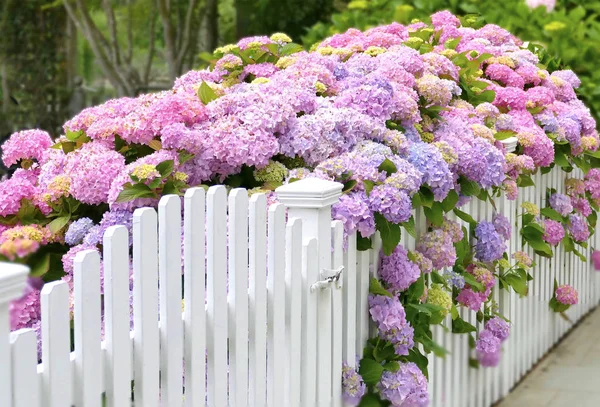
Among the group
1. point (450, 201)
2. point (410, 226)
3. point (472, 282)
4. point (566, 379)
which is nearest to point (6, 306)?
point (410, 226)

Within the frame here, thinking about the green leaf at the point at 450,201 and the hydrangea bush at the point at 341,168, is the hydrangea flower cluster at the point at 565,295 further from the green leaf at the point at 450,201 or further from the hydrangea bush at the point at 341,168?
the green leaf at the point at 450,201

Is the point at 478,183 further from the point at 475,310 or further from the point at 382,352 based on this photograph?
the point at 382,352

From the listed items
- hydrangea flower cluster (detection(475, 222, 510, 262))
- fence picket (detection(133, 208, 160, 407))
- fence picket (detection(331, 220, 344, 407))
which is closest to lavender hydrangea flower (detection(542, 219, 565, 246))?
hydrangea flower cluster (detection(475, 222, 510, 262))

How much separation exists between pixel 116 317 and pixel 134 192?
1031 millimetres

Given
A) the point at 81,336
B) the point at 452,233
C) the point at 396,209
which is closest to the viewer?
the point at 81,336

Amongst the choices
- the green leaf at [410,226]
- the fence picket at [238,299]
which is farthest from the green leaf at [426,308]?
the fence picket at [238,299]

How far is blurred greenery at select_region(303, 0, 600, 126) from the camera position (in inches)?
311

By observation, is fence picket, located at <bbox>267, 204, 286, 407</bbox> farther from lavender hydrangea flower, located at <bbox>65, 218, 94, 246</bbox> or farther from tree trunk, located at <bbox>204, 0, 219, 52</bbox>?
tree trunk, located at <bbox>204, 0, 219, 52</bbox>

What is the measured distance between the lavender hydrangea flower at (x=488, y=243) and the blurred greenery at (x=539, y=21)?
2.87 meters

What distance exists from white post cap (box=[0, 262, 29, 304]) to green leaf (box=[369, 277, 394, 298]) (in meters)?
1.77

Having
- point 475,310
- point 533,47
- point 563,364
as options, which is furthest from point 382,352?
point 533,47

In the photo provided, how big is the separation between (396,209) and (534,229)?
1982 mm

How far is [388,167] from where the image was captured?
11.3 ft

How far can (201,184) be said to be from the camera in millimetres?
3459
